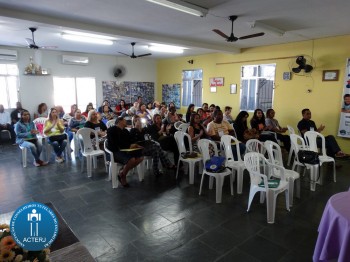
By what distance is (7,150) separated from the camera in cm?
611

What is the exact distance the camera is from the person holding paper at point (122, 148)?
371cm

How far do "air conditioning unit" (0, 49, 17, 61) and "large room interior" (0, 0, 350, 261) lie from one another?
1.7 inches

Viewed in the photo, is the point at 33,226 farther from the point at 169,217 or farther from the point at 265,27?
the point at 265,27

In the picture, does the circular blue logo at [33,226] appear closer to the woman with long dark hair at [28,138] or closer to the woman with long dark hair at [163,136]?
the woman with long dark hair at [163,136]

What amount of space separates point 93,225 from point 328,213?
2243mm

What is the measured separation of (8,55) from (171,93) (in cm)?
534

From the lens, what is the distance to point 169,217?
9.45 ft

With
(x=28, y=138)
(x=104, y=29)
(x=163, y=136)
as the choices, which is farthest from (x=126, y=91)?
(x=163, y=136)

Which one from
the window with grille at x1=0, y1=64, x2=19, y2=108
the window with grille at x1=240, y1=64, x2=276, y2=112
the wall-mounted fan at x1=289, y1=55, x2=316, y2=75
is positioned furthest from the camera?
the window with grille at x1=0, y1=64, x2=19, y2=108

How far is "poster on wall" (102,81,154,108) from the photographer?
905 cm

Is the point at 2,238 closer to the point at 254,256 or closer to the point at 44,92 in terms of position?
the point at 254,256

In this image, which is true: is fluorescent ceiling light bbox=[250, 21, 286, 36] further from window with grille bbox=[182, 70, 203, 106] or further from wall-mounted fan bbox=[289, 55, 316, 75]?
window with grille bbox=[182, 70, 203, 106]

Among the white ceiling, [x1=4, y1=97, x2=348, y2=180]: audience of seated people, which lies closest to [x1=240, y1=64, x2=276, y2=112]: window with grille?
the white ceiling

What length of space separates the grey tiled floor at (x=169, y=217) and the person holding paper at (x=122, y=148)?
29cm
